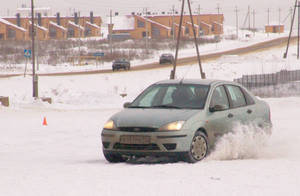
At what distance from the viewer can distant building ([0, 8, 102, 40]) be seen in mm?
111188

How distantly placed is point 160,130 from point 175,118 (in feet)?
1.06

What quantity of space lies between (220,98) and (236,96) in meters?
0.60

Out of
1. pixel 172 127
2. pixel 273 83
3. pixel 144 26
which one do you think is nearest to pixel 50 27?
pixel 144 26

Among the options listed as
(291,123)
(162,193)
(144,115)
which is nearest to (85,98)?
(291,123)

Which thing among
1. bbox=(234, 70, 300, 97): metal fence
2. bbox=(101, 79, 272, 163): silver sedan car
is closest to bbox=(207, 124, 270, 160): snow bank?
bbox=(101, 79, 272, 163): silver sedan car

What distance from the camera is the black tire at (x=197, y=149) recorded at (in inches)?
358

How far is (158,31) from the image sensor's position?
12188 centimetres

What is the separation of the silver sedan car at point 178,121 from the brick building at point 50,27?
104 meters

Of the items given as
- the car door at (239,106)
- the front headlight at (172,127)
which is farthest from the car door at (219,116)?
the front headlight at (172,127)

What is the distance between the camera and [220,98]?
10328 mm

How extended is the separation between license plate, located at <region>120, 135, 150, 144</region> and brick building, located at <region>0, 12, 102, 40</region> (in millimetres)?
104919

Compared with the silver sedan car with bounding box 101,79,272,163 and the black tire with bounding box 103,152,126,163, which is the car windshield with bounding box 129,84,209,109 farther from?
the black tire with bounding box 103,152,126,163

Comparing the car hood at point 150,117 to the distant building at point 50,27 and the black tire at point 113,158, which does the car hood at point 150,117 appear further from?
the distant building at point 50,27

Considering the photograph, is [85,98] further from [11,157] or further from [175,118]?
[175,118]
